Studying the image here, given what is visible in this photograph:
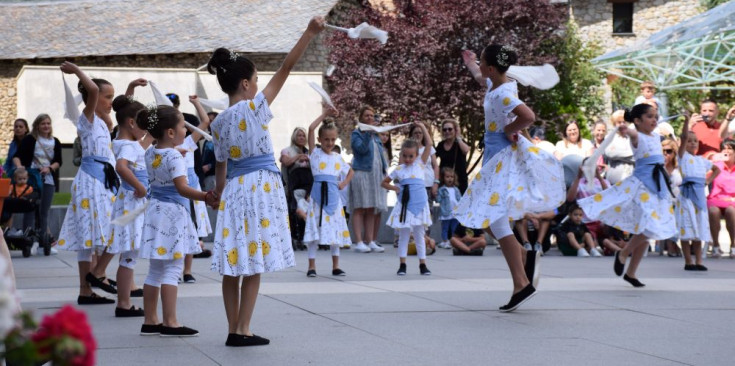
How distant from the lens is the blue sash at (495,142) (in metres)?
7.79

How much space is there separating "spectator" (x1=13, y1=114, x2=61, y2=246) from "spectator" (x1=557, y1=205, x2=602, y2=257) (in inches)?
288

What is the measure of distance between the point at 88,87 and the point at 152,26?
1329 inches

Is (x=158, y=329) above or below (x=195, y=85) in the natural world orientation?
below

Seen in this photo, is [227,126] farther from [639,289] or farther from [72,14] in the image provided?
[72,14]

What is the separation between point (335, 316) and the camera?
7355 millimetres

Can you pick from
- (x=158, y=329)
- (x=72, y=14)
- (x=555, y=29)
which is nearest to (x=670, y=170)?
(x=158, y=329)

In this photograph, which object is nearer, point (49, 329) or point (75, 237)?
point (49, 329)

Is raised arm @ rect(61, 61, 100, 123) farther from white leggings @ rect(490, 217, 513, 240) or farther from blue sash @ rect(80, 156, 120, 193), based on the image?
white leggings @ rect(490, 217, 513, 240)

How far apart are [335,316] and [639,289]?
3462 millimetres

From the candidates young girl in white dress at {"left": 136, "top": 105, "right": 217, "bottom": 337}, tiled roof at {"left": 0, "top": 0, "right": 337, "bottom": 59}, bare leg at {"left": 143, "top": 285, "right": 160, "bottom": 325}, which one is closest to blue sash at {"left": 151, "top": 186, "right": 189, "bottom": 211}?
young girl in white dress at {"left": 136, "top": 105, "right": 217, "bottom": 337}

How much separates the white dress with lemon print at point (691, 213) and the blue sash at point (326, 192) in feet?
13.7

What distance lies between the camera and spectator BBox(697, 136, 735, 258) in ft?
47.3

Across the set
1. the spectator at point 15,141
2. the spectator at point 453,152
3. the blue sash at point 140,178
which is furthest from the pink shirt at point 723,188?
the spectator at point 15,141

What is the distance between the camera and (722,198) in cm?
1454
